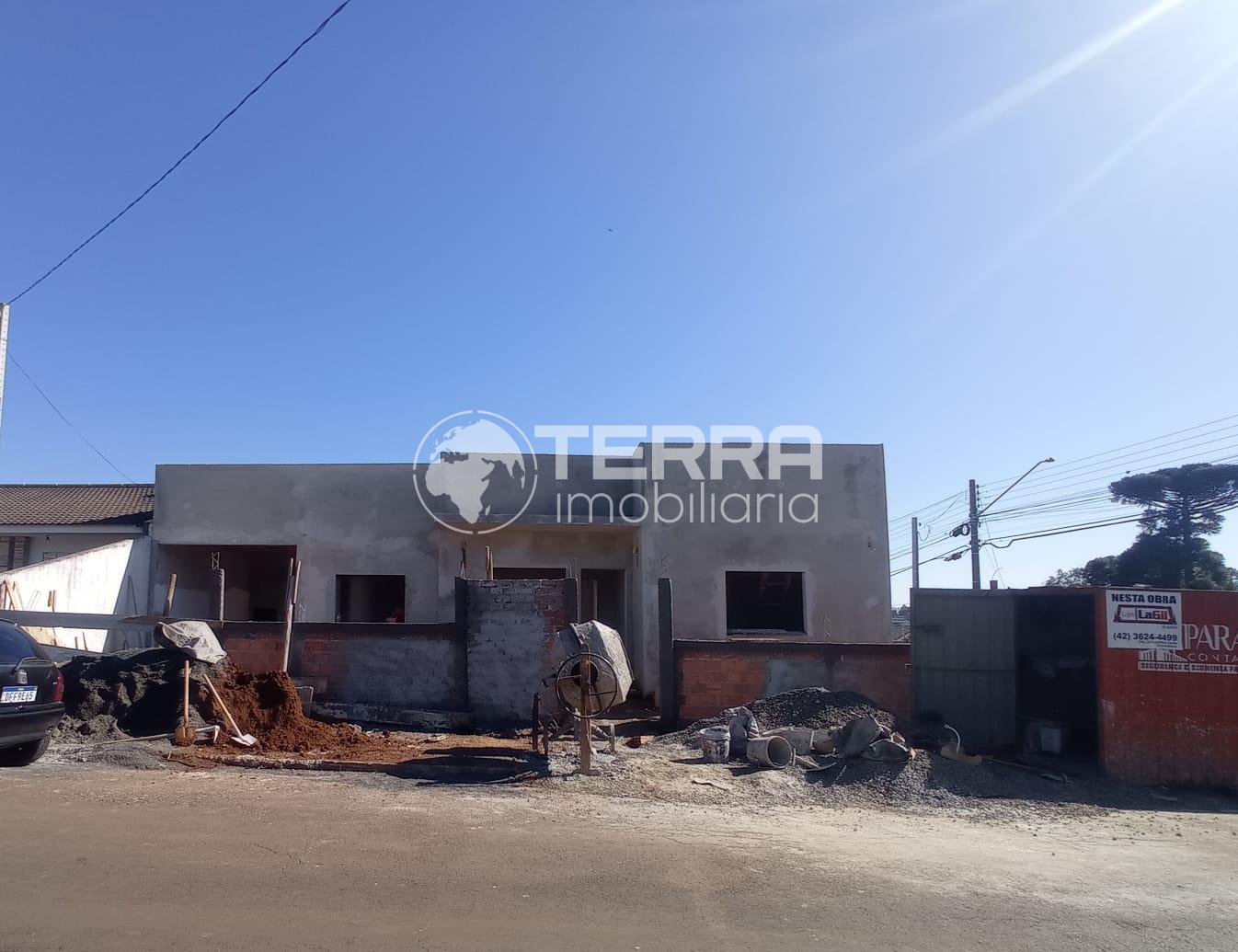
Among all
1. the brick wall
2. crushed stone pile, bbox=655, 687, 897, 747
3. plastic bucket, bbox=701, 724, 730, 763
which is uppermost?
the brick wall

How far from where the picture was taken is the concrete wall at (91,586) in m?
15.3

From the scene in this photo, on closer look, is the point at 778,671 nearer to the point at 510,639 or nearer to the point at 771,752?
the point at 771,752

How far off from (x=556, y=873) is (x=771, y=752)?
4599mm

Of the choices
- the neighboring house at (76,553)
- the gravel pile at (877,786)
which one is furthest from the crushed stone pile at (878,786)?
the neighboring house at (76,553)

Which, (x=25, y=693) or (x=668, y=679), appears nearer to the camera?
(x=25, y=693)

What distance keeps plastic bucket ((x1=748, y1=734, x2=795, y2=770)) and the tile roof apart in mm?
15207

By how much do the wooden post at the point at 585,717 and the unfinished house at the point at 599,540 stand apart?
6.93 meters

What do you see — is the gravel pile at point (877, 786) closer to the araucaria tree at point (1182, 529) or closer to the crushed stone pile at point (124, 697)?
the crushed stone pile at point (124, 697)

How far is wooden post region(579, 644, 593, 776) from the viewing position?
909 cm

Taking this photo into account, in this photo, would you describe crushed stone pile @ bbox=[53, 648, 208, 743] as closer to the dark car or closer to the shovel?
the shovel

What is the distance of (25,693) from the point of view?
7895 mm

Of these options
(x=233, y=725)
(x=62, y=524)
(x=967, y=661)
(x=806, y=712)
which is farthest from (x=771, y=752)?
(x=62, y=524)

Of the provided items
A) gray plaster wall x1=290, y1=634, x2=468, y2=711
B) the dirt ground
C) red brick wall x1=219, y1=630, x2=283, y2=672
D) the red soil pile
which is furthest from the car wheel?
gray plaster wall x1=290, y1=634, x2=468, y2=711

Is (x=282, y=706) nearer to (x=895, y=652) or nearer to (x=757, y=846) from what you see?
(x=757, y=846)
